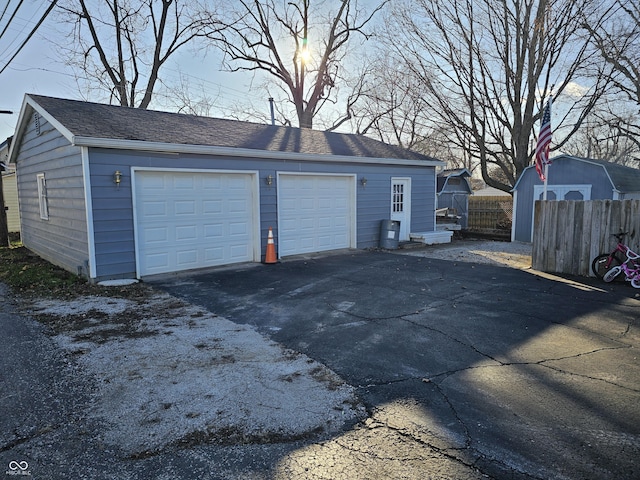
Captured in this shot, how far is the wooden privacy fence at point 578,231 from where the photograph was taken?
743 centimetres

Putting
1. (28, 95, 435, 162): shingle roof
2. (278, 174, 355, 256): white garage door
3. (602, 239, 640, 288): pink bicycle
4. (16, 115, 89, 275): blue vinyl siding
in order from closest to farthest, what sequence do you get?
(602, 239, 640, 288): pink bicycle
(16, 115, 89, 275): blue vinyl siding
(28, 95, 435, 162): shingle roof
(278, 174, 355, 256): white garage door

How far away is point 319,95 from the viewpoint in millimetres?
25375

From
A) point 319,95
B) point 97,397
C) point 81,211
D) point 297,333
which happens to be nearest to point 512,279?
point 297,333

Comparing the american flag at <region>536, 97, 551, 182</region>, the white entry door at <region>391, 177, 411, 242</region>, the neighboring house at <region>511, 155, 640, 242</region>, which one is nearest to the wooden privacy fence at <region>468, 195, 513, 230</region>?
the neighboring house at <region>511, 155, 640, 242</region>

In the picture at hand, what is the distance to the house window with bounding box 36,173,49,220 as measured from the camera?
9789 mm

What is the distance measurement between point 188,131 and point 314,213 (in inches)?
143

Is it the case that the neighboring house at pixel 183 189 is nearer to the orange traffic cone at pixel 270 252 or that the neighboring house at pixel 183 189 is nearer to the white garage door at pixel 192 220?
the white garage door at pixel 192 220

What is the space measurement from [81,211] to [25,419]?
18.0 feet

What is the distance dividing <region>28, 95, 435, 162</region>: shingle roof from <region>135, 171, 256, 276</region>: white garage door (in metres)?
0.80

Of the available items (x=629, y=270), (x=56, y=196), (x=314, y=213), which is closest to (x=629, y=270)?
(x=629, y=270)

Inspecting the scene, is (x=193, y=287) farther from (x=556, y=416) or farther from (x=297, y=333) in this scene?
(x=556, y=416)

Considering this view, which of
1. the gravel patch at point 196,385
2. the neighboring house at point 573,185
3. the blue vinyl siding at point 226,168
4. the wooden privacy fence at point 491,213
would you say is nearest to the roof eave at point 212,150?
the blue vinyl siding at point 226,168

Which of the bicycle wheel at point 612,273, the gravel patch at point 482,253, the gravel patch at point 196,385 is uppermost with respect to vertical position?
the bicycle wheel at point 612,273

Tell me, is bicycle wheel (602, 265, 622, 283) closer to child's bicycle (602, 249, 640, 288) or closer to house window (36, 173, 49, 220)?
child's bicycle (602, 249, 640, 288)
